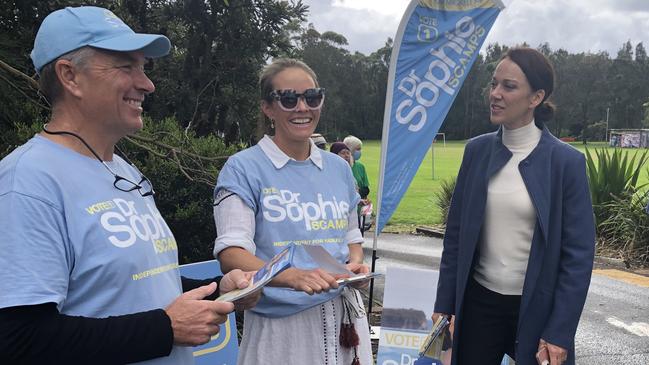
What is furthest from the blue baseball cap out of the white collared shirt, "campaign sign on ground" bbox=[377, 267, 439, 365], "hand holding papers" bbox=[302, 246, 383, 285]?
"campaign sign on ground" bbox=[377, 267, 439, 365]

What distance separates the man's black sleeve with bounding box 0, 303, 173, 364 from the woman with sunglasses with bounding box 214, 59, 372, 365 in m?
0.65

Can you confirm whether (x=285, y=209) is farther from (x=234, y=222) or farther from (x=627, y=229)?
(x=627, y=229)

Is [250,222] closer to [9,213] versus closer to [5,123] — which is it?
[9,213]

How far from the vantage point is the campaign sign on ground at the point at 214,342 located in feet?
10.3

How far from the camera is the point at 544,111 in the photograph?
8.93 feet

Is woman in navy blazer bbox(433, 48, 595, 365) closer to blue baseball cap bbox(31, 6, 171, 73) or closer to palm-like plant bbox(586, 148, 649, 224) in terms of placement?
blue baseball cap bbox(31, 6, 171, 73)

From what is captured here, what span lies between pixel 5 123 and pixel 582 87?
88524mm

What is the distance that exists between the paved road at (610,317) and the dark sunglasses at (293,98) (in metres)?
3.85

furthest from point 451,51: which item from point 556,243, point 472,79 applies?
point 472,79

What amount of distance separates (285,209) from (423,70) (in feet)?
10.9

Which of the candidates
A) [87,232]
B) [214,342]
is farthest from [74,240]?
[214,342]

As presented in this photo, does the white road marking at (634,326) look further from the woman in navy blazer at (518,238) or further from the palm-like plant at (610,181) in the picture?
the palm-like plant at (610,181)

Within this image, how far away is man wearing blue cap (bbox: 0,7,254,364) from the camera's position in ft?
3.89

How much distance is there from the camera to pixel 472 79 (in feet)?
253
